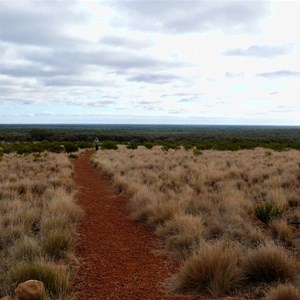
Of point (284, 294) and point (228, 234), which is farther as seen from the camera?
point (228, 234)

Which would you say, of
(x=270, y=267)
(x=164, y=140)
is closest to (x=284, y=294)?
(x=270, y=267)

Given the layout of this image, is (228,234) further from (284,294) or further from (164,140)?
(164,140)

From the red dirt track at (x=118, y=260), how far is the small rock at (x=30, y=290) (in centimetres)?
66

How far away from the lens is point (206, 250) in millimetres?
5609

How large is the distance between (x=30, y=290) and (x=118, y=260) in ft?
7.26

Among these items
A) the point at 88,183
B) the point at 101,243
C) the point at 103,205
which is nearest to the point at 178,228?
the point at 101,243

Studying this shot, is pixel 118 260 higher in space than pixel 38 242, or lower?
lower

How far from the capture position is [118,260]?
6.54 metres

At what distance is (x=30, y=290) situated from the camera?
4516 mm

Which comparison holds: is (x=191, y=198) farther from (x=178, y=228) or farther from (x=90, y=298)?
(x=90, y=298)

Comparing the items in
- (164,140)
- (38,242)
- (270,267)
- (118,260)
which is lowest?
(164,140)

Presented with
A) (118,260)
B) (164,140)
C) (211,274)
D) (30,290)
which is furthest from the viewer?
(164,140)

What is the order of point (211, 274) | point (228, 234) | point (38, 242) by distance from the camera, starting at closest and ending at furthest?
1. point (211, 274)
2. point (38, 242)
3. point (228, 234)

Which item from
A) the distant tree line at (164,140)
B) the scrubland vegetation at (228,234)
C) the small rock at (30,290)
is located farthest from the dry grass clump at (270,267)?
the distant tree line at (164,140)
